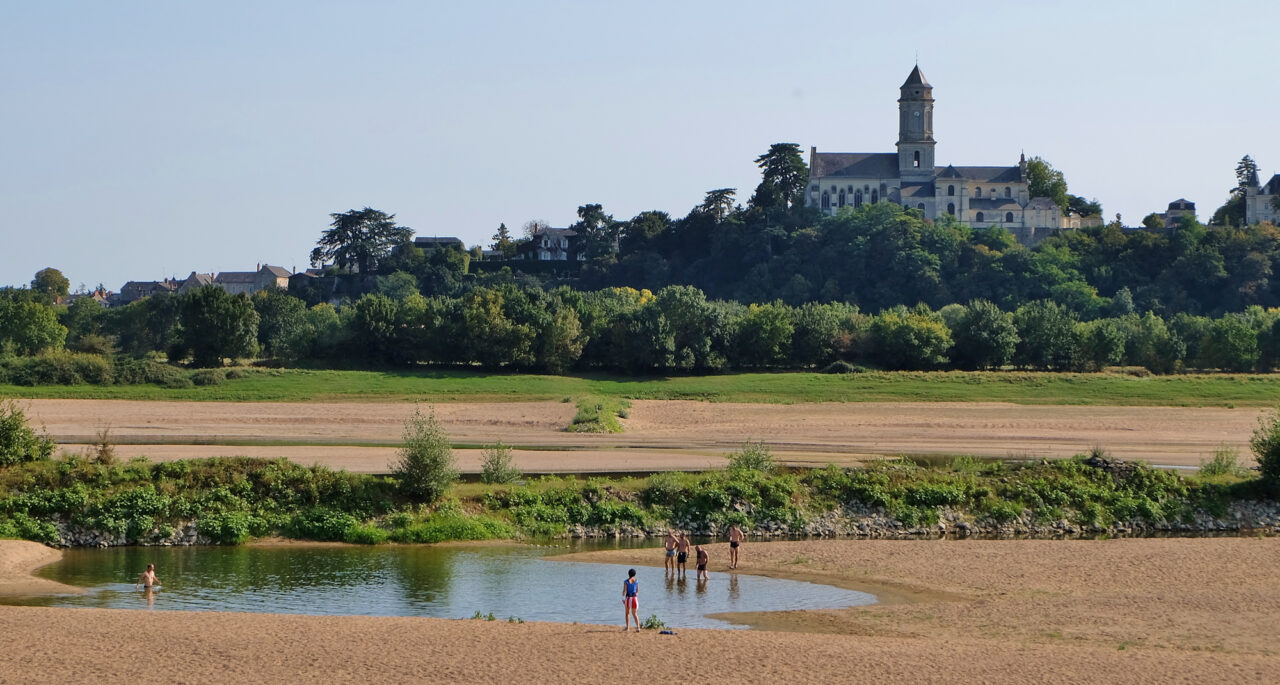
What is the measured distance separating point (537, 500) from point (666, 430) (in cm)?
2484

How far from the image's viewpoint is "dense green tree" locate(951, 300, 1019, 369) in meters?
83.9

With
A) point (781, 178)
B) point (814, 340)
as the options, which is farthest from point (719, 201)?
point (814, 340)

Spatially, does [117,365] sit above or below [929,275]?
below

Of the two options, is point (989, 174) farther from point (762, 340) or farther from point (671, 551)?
point (671, 551)

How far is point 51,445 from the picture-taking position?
37.6 metres

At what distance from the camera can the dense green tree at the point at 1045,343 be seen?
84.3m

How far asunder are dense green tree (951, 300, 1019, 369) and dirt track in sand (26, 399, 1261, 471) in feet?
50.9

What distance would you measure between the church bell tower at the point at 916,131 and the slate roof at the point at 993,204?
7.71 metres

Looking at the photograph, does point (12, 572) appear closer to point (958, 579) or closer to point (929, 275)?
point (958, 579)

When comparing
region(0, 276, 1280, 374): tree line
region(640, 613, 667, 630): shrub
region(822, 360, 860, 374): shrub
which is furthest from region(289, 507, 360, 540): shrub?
region(822, 360, 860, 374): shrub

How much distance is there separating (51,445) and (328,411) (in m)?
26.6

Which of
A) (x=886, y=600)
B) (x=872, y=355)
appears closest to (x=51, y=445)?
(x=886, y=600)

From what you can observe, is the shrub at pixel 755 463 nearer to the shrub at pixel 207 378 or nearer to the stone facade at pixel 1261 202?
the shrub at pixel 207 378

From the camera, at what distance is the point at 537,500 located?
3578 cm
